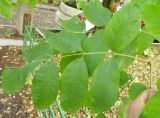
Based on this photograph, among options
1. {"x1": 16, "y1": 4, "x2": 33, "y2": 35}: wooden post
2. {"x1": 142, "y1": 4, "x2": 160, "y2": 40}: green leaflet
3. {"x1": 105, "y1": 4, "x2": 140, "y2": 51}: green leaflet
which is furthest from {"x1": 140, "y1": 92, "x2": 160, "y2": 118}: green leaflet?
{"x1": 16, "y1": 4, "x2": 33, "y2": 35}: wooden post

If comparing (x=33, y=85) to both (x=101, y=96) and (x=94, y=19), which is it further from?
(x=94, y=19)

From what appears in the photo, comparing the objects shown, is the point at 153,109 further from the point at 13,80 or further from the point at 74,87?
the point at 13,80

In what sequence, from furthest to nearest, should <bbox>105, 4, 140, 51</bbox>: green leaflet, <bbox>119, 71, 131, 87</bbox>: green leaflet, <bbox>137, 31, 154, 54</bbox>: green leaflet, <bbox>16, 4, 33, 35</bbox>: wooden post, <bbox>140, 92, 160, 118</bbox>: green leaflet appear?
<bbox>16, 4, 33, 35</bbox>: wooden post
<bbox>119, 71, 131, 87</bbox>: green leaflet
<bbox>137, 31, 154, 54</bbox>: green leaflet
<bbox>105, 4, 140, 51</bbox>: green leaflet
<bbox>140, 92, 160, 118</bbox>: green leaflet

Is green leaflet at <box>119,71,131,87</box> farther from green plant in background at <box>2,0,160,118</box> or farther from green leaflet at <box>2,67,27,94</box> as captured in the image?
green leaflet at <box>2,67,27,94</box>

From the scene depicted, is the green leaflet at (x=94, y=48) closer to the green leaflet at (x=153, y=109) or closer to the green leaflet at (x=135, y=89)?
the green leaflet at (x=135, y=89)

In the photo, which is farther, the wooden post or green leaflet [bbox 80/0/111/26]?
the wooden post

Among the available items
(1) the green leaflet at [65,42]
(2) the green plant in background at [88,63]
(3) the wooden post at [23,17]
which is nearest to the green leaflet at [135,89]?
(2) the green plant in background at [88,63]

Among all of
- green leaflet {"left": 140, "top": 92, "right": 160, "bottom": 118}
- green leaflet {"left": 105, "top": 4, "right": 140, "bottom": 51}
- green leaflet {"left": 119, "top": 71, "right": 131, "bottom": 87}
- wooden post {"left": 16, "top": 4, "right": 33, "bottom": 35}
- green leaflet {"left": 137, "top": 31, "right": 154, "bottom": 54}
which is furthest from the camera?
wooden post {"left": 16, "top": 4, "right": 33, "bottom": 35}

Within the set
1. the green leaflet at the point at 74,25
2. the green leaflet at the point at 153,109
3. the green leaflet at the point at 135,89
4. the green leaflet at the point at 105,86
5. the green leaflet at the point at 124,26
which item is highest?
the green leaflet at the point at 124,26

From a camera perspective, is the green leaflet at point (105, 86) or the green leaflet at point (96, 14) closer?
the green leaflet at point (105, 86)

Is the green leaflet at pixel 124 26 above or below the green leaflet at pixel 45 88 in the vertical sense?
above
